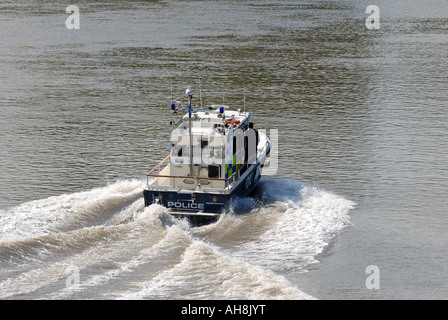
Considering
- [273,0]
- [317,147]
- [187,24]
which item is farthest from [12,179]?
[273,0]

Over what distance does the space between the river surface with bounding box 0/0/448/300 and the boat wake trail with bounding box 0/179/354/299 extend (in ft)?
0.25

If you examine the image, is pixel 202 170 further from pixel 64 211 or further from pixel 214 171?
pixel 64 211

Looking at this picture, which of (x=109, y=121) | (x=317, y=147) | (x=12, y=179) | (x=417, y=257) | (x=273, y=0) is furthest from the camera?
(x=273, y=0)

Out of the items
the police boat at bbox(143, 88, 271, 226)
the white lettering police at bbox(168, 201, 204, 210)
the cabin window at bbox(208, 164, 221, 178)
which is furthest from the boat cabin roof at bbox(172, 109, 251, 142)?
the white lettering police at bbox(168, 201, 204, 210)

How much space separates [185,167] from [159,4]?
81.2 m

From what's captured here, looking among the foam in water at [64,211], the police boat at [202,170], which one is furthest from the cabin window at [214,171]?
the foam in water at [64,211]

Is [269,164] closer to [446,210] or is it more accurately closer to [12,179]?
[446,210]

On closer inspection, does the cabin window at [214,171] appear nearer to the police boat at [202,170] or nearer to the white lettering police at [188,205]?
the police boat at [202,170]

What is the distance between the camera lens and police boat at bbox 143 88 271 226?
87.8 ft

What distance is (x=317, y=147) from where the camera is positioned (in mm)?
38469

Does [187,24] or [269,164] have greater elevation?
[187,24]

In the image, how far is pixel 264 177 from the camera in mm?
33906

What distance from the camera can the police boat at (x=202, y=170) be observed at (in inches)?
1053

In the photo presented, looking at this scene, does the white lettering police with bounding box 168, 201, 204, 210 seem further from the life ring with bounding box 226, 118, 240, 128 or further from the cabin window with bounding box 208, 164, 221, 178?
the life ring with bounding box 226, 118, 240, 128
